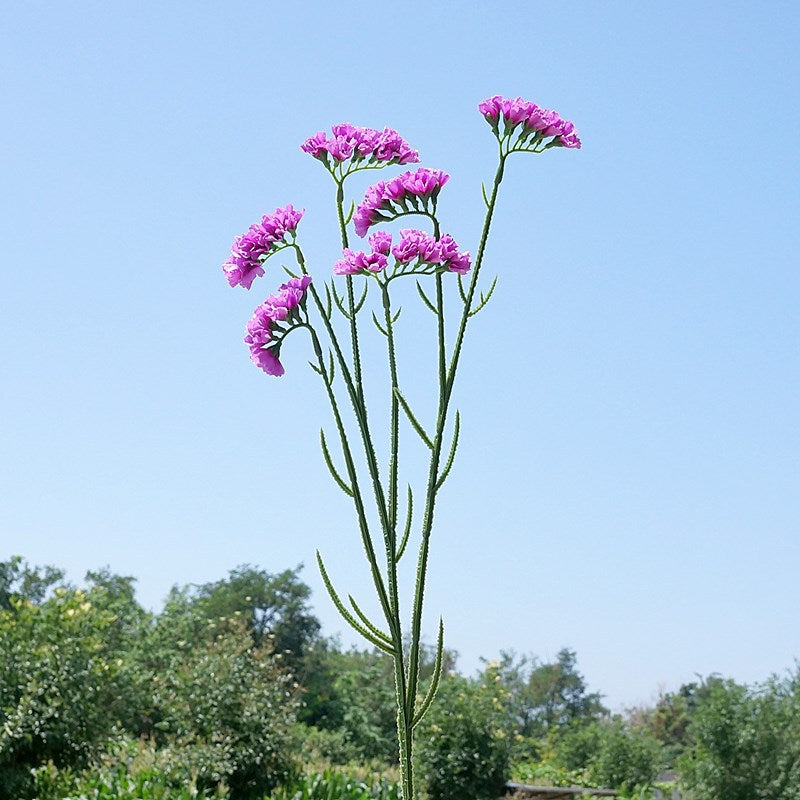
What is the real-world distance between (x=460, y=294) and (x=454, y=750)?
7.54m

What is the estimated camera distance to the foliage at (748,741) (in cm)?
968

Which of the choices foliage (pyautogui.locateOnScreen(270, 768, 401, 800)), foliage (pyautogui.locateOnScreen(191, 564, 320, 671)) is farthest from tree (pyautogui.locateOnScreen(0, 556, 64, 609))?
foliage (pyautogui.locateOnScreen(270, 768, 401, 800))

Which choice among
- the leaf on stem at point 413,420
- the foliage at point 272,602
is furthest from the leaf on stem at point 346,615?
the foliage at point 272,602

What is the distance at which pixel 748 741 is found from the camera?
9836 mm

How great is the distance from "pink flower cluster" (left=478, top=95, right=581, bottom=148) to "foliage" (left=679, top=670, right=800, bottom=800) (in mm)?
8242

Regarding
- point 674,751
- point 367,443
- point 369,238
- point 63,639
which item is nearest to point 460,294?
point 369,238

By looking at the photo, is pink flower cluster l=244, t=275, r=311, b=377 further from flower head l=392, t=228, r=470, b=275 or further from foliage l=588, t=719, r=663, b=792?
foliage l=588, t=719, r=663, b=792

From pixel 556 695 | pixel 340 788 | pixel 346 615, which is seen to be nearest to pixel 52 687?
pixel 340 788

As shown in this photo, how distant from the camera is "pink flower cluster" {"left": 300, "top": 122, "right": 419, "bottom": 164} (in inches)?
117

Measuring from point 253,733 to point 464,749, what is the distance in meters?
2.27

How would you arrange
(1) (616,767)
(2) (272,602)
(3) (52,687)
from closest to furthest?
1. (3) (52,687)
2. (1) (616,767)
3. (2) (272,602)

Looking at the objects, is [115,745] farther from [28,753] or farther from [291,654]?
[291,654]

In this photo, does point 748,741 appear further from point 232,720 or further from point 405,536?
point 405,536

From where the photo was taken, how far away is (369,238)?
Answer: 9.34 feet
